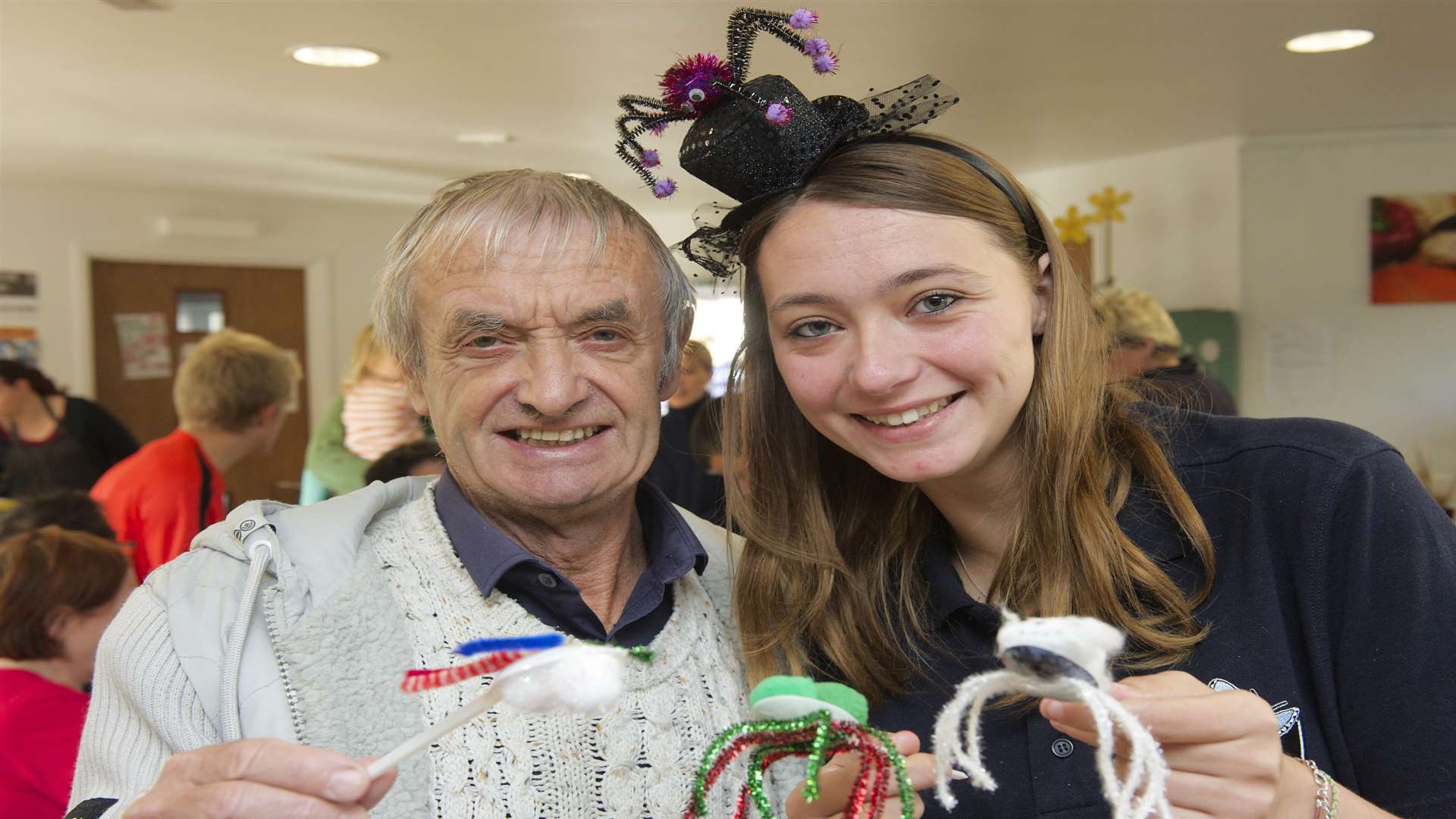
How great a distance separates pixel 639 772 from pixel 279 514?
0.52 metres

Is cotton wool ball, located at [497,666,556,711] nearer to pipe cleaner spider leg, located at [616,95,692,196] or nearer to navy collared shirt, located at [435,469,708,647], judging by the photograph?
navy collared shirt, located at [435,469,708,647]

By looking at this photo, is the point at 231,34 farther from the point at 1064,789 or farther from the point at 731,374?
the point at 1064,789

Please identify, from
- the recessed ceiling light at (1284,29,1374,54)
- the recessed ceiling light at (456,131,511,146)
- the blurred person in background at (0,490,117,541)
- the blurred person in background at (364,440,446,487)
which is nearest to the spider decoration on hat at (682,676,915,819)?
the blurred person in background at (364,440,446,487)

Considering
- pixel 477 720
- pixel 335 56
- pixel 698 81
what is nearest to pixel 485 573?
pixel 477 720

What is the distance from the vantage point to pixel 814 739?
0.94 m

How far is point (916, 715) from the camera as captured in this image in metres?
1.33

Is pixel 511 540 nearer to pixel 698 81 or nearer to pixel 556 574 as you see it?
pixel 556 574

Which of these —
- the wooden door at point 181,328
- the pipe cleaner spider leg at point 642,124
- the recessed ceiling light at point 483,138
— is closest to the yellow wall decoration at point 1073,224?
the recessed ceiling light at point 483,138

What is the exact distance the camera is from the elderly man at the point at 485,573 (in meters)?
1.17

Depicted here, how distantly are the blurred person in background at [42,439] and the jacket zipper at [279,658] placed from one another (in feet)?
11.7

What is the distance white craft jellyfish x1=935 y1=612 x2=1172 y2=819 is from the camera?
0.78m

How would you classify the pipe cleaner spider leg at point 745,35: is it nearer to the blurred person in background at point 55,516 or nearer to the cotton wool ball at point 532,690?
the cotton wool ball at point 532,690

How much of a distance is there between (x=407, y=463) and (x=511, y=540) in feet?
5.29

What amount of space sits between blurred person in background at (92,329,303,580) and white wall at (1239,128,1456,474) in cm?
445
